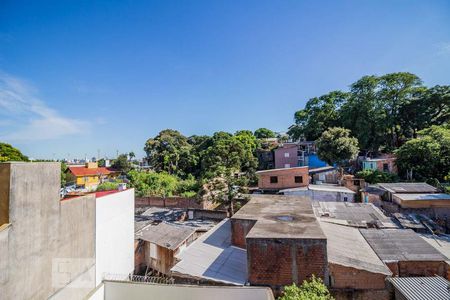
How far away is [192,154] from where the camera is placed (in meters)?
37.0

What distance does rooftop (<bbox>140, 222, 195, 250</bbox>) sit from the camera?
11.7m

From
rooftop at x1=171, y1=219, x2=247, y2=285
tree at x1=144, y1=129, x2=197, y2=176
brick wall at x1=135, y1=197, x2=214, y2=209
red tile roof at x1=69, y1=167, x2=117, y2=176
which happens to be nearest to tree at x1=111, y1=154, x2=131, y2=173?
red tile roof at x1=69, y1=167, x2=117, y2=176

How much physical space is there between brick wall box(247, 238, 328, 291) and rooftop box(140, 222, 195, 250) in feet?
16.2

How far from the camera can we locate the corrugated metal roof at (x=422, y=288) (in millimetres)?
6559

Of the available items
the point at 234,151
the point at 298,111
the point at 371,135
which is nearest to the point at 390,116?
the point at 371,135

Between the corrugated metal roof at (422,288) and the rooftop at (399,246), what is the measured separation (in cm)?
109

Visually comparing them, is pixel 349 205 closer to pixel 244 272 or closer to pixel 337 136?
pixel 244 272

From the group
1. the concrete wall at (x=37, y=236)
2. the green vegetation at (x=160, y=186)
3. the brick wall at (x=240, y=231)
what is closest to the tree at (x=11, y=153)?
the green vegetation at (x=160, y=186)

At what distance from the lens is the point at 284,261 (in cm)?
775

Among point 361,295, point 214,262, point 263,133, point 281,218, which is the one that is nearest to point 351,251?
point 361,295

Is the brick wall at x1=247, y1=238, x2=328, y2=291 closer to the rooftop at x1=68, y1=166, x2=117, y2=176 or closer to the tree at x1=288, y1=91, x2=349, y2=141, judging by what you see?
the tree at x1=288, y1=91, x2=349, y2=141

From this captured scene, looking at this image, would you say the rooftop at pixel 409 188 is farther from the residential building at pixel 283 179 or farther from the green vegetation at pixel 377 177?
the residential building at pixel 283 179

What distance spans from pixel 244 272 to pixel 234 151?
57.6 feet

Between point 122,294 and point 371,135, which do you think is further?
point 371,135
